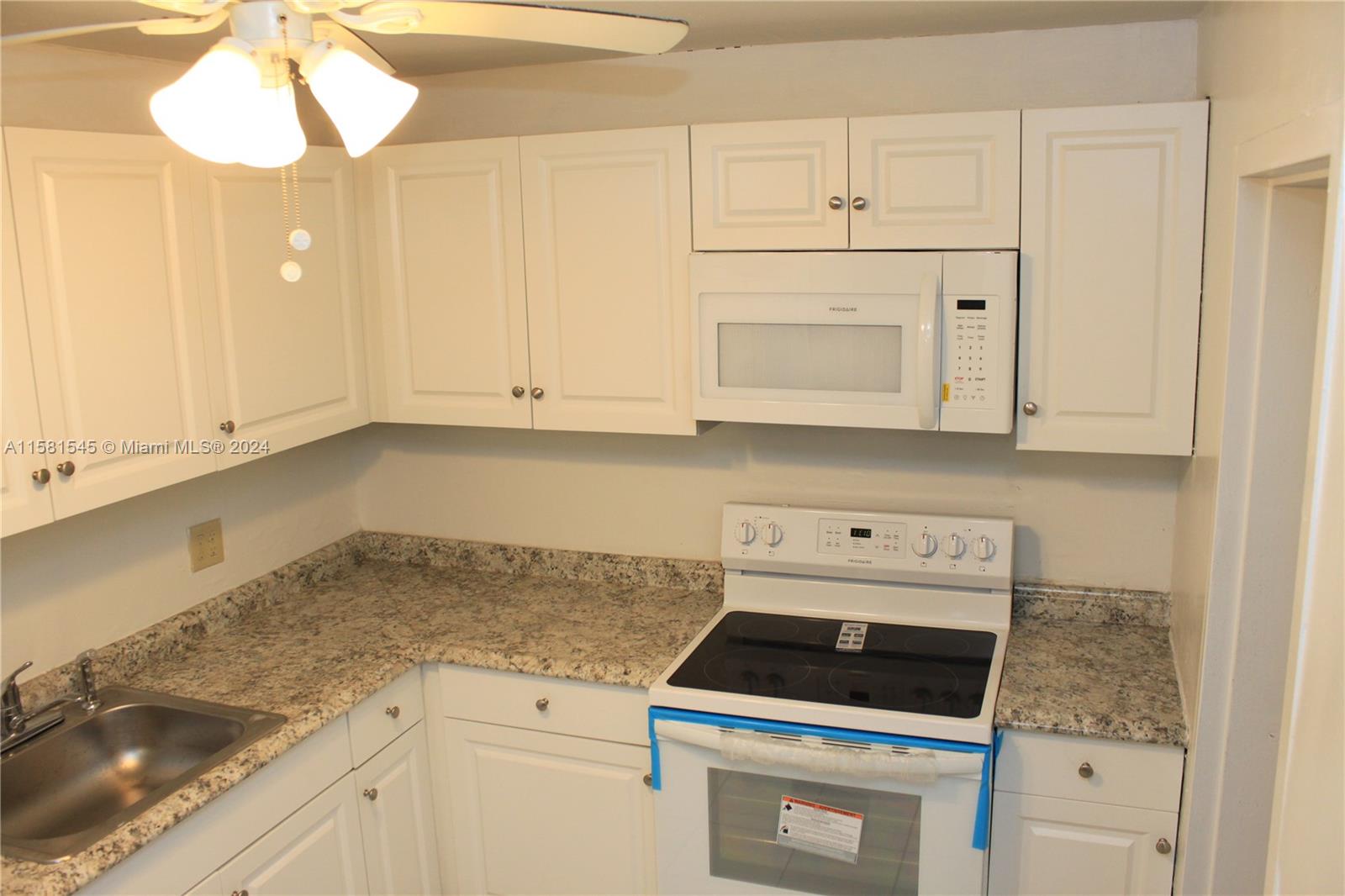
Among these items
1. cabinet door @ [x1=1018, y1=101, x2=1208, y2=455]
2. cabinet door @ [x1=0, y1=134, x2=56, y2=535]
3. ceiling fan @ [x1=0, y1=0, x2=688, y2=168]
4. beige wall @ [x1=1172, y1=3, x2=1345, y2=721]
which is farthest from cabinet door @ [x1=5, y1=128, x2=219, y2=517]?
beige wall @ [x1=1172, y1=3, x2=1345, y2=721]

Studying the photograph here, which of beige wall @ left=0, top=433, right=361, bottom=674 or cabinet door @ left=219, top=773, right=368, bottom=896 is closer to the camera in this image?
cabinet door @ left=219, top=773, right=368, bottom=896

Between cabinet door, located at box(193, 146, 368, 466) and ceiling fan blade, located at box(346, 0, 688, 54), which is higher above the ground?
ceiling fan blade, located at box(346, 0, 688, 54)

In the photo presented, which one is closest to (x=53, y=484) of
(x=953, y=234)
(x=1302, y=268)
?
(x=953, y=234)

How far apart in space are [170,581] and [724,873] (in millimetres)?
1435

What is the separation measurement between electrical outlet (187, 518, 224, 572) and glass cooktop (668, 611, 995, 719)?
1.20 metres

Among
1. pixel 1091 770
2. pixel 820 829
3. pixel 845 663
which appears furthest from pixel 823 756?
pixel 1091 770

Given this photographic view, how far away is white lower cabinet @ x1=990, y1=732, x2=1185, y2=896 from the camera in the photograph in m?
2.09

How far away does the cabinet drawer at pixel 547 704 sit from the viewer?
7.88 feet

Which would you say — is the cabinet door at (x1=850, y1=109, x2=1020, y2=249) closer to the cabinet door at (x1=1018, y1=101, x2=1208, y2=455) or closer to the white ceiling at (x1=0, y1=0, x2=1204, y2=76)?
the cabinet door at (x1=1018, y1=101, x2=1208, y2=455)

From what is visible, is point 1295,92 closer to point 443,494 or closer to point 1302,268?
point 1302,268

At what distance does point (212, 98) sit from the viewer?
45.7 inches

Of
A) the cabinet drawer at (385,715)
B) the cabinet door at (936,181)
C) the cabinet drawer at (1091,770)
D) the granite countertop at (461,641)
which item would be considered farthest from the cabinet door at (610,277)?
the cabinet drawer at (1091,770)

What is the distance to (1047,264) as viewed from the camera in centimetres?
219

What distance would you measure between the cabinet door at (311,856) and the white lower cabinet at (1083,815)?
1.34m
